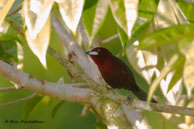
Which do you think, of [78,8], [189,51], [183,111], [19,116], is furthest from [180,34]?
[19,116]

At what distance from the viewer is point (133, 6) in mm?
1054

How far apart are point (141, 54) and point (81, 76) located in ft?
1.18

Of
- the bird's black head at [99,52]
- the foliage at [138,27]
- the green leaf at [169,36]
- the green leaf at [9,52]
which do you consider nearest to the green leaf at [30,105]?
the bird's black head at [99,52]

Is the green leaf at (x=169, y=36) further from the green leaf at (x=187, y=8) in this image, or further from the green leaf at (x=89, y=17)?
the green leaf at (x=187, y=8)

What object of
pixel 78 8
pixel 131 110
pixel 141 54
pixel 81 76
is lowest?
pixel 131 110

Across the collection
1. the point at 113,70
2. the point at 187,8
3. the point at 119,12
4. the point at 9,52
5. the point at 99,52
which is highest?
the point at 119,12

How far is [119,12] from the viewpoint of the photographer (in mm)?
1104

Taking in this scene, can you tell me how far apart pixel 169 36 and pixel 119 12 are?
0.19 metres

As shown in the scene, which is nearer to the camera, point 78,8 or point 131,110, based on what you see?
point 78,8

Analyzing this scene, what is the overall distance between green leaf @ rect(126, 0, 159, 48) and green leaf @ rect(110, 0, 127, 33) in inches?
4.2

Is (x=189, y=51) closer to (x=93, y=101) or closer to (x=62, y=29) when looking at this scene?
(x=93, y=101)

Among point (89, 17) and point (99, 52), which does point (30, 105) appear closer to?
point (99, 52)

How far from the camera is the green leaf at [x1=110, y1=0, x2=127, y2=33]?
41.9 inches

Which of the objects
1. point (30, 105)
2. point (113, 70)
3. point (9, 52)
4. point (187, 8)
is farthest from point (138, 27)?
point (113, 70)
